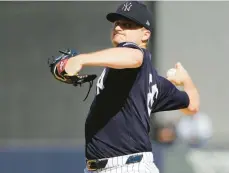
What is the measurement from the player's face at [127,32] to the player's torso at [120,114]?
12 cm

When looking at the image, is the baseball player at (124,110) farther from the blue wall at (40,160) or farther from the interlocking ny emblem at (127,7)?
the blue wall at (40,160)

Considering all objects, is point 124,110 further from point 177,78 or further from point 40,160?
point 40,160

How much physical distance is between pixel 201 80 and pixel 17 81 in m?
1.96

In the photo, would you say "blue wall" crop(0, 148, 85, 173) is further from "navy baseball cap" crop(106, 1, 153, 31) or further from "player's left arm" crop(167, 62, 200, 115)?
"navy baseball cap" crop(106, 1, 153, 31)

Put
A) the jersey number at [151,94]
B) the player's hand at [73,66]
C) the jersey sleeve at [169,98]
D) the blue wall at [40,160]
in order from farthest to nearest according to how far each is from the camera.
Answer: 1. the blue wall at [40,160]
2. the jersey sleeve at [169,98]
3. the jersey number at [151,94]
4. the player's hand at [73,66]

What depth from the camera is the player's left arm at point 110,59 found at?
2.92 m

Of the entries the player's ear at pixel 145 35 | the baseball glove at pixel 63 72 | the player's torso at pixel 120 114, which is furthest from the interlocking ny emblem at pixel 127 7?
the baseball glove at pixel 63 72

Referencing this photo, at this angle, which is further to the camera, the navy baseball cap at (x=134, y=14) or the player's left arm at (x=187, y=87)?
the player's left arm at (x=187, y=87)

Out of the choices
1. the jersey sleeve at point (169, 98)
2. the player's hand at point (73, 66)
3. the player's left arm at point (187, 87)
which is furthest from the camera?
the player's left arm at point (187, 87)

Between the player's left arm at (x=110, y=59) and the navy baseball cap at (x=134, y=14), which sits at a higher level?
the navy baseball cap at (x=134, y=14)

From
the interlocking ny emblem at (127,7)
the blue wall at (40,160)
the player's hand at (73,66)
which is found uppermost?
the interlocking ny emblem at (127,7)

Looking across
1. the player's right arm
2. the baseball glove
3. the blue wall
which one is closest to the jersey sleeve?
the player's right arm

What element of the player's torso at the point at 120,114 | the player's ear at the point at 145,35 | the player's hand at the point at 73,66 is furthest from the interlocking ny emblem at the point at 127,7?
the player's hand at the point at 73,66

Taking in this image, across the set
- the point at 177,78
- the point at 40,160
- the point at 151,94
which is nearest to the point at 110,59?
the point at 151,94
